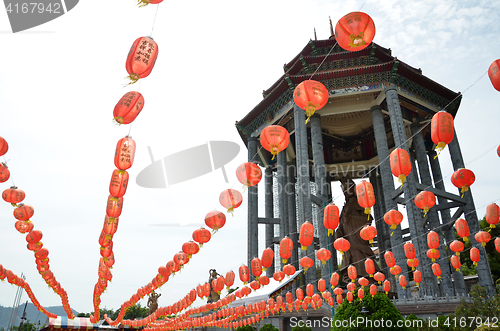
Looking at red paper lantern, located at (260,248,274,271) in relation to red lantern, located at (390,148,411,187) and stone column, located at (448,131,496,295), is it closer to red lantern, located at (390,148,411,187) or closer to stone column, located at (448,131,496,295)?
red lantern, located at (390,148,411,187)

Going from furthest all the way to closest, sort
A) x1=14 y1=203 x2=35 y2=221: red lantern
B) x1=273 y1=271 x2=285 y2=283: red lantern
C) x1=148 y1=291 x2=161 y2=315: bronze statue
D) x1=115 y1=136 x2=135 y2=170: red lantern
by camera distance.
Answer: x1=148 y1=291 x2=161 y2=315: bronze statue → x1=273 y1=271 x2=285 y2=283: red lantern → x1=14 y1=203 x2=35 y2=221: red lantern → x1=115 y1=136 x2=135 y2=170: red lantern

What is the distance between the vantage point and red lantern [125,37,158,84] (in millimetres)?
4949

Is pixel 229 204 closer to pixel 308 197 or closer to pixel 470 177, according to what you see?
pixel 470 177

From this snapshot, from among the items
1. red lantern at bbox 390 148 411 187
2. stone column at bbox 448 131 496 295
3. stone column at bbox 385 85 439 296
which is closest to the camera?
red lantern at bbox 390 148 411 187

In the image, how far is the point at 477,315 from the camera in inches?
387

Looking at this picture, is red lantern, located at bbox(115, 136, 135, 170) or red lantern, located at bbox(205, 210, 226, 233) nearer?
red lantern, located at bbox(115, 136, 135, 170)

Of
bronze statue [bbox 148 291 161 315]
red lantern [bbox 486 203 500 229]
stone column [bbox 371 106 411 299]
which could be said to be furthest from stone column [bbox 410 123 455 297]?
bronze statue [bbox 148 291 161 315]

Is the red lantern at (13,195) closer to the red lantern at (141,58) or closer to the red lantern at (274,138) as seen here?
the red lantern at (141,58)

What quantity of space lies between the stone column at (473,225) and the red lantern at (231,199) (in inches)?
478

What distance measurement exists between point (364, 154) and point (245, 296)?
51.7 feet

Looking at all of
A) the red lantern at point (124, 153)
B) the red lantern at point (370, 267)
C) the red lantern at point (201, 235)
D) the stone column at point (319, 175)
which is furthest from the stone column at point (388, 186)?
the red lantern at point (124, 153)

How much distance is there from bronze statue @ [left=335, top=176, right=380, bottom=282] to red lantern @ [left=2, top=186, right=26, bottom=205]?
1233 centimetres

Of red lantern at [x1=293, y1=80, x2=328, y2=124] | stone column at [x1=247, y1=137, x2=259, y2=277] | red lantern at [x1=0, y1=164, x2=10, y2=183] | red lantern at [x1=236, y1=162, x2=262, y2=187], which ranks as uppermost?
stone column at [x1=247, y1=137, x2=259, y2=277]

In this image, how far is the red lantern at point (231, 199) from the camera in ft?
30.8
